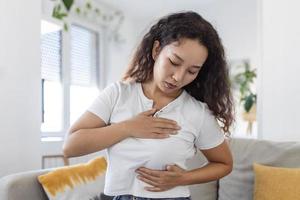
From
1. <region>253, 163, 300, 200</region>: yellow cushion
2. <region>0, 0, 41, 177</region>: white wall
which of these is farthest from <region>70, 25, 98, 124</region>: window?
<region>253, 163, 300, 200</region>: yellow cushion

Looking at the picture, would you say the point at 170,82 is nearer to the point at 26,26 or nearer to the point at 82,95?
the point at 26,26

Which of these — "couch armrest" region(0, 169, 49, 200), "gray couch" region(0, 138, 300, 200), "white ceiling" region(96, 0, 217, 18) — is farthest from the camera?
"white ceiling" region(96, 0, 217, 18)

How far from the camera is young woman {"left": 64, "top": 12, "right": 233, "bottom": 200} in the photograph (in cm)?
84

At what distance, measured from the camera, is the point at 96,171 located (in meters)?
1.89

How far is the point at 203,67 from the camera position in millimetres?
956

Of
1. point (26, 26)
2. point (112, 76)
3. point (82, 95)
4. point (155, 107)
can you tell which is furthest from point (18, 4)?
point (112, 76)

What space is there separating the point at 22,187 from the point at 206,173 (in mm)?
992

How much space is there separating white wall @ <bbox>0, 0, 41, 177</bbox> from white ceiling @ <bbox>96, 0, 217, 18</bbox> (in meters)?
2.01

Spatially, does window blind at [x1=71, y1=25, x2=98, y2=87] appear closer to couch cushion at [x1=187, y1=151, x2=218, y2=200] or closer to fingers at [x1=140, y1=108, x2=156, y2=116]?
couch cushion at [x1=187, y1=151, x2=218, y2=200]

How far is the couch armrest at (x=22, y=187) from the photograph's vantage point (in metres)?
1.54

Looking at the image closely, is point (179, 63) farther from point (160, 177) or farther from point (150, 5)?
point (150, 5)

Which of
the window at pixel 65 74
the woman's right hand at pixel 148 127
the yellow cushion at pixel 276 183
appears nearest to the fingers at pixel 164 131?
the woman's right hand at pixel 148 127

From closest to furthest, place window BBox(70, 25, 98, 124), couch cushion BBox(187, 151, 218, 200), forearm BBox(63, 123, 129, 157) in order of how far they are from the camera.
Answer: forearm BBox(63, 123, 129, 157) → couch cushion BBox(187, 151, 218, 200) → window BBox(70, 25, 98, 124)

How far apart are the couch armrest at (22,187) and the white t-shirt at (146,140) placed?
0.84 metres
